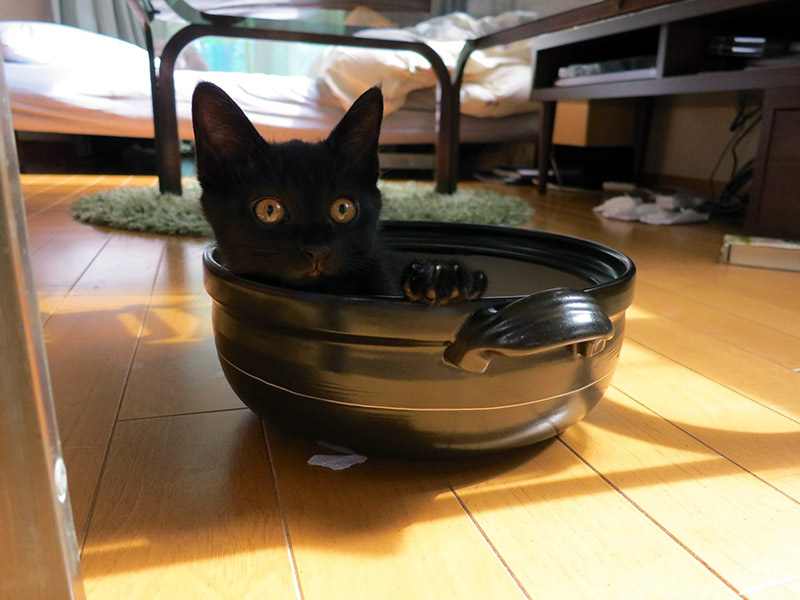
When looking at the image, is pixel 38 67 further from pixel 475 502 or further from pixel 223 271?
pixel 475 502

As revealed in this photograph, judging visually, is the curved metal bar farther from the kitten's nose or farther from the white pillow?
the kitten's nose

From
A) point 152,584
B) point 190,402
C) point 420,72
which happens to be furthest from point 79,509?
point 420,72

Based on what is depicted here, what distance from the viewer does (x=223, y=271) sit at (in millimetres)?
642

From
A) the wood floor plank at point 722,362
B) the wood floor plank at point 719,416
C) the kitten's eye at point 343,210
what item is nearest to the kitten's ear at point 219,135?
the kitten's eye at point 343,210

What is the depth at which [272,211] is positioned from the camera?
688 mm

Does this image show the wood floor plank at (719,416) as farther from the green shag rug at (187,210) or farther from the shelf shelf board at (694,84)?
the shelf shelf board at (694,84)

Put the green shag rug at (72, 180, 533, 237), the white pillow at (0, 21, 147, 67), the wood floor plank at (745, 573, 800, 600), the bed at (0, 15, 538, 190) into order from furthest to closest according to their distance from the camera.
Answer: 1. the bed at (0, 15, 538, 190)
2. the white pillow at (0, 21, 147, 67)
3. the green shag rug at (72, 180, 533, 237)
4. the wood floor plank at (745, 573, 800, 600)

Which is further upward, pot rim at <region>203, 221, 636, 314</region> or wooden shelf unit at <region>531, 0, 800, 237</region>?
wooden shelf unit at <region>531, 0, 800, 237</region>

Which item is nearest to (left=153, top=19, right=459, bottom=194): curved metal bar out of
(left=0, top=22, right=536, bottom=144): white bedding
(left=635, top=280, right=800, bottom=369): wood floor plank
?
(left=0, top=22, right=536, bottom=144): white bedding

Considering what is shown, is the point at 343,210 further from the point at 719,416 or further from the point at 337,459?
the point at 719,416

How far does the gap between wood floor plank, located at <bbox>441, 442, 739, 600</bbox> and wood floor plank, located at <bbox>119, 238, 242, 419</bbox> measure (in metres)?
0.36

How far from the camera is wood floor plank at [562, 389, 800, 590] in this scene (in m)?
0.53

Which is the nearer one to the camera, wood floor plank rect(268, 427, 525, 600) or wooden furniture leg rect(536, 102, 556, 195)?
wood floor plank rect(268, 427, 525, 600)

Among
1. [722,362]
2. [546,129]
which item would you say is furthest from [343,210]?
[546,129]
